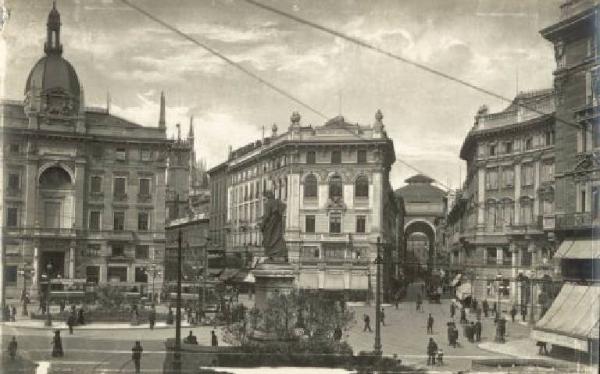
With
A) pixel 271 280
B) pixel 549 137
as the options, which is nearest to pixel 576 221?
pixel 271 280

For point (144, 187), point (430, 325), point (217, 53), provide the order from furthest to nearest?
point (144, 187), point (430, 325), point (217, 53)

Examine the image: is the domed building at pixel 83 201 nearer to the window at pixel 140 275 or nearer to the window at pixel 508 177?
the window at pixel 140 275

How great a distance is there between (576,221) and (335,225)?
1707 centimetres

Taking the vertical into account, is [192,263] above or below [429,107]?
below

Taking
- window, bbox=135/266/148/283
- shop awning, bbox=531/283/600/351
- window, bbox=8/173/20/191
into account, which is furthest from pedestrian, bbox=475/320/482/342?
window, bbox=8/173/20/191

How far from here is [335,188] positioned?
41.9 m

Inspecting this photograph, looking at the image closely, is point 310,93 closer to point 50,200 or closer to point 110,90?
point 110,90

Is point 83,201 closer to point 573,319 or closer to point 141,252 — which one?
point 141,252

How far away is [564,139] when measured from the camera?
29.3 meters

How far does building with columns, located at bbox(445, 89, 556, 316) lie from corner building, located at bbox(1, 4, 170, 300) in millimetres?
20941

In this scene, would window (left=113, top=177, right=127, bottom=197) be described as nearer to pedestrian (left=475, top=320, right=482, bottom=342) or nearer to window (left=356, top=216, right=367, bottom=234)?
window (left=356, top=216, right=367, bottom=234)

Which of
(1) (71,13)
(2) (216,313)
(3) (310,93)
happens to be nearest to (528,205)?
(2) (216,313)

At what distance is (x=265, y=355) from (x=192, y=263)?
139 ft

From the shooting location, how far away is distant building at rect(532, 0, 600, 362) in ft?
80.6
